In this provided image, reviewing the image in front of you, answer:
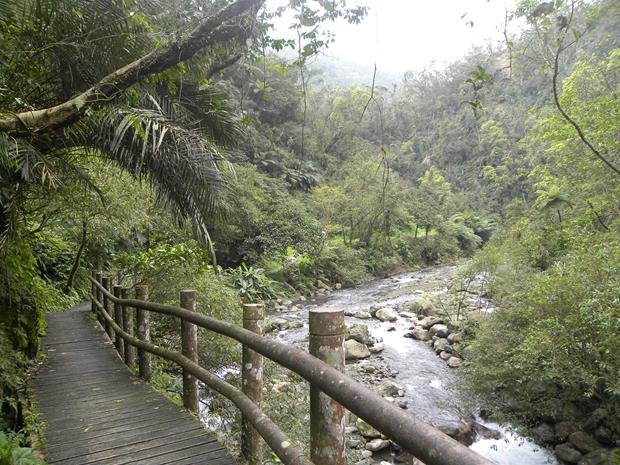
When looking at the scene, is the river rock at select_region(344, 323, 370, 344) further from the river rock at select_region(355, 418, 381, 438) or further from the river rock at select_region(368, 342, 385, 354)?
the river rock at select_region(355, 418, 381, 438)

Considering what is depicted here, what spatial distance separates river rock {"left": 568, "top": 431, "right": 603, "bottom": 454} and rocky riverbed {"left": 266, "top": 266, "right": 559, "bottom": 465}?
43 cm

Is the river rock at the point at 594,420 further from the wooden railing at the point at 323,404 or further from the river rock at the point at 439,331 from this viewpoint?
the wooden railing at the point at 323,404

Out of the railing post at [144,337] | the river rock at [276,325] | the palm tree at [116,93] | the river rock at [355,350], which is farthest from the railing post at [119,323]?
the river rock at [276,325]

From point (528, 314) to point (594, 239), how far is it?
3.27 m

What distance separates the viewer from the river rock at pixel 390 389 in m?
8.56

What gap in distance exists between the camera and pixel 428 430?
100 cm

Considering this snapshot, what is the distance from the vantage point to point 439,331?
12320mm

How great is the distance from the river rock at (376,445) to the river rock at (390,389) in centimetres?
151

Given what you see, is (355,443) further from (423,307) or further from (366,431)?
(423,307)

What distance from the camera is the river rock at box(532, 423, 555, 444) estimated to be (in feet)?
23.0

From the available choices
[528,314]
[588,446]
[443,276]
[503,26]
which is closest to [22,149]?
[503,26]

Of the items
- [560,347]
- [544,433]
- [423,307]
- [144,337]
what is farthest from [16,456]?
[423,307]

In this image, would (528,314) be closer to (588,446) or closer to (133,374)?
(588,446)

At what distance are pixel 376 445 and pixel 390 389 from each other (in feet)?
6.37
